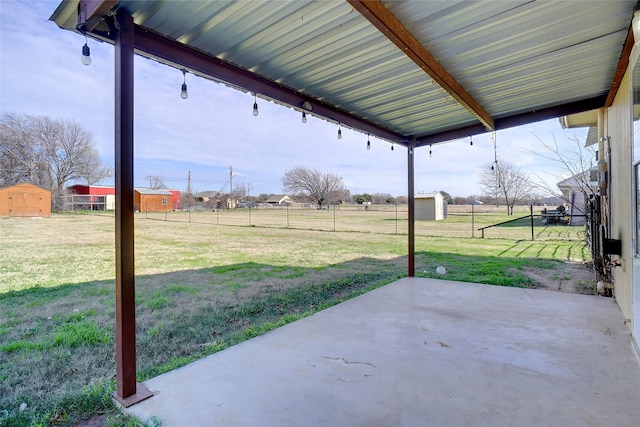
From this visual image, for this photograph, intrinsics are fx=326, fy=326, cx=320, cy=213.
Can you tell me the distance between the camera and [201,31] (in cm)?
214

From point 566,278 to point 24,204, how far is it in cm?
2428

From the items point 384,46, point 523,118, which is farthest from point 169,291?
point 523,118

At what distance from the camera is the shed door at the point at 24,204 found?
58.6 ft

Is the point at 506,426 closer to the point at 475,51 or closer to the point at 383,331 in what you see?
the point at 383,331

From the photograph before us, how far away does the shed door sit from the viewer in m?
17.9

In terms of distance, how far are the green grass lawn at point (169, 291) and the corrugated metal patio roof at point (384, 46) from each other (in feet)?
7.28

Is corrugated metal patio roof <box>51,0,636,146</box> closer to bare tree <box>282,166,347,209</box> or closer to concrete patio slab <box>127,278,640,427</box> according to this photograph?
concrete patio slab <box>127,278,640,427</box>

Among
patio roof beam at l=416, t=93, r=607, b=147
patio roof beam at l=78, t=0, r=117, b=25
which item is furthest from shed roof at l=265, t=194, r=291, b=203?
patio roof beam at l=78, t=0, r=117, b=25

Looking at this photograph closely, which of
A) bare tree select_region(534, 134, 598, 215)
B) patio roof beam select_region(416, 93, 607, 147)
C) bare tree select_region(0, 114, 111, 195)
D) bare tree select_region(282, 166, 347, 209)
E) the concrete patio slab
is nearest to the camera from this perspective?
the concrete patio slab

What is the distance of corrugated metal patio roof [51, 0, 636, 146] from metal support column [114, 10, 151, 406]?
170 millimetres

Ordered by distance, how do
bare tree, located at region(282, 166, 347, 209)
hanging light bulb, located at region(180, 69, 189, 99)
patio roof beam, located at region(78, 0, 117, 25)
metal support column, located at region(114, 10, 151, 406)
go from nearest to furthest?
patio roof beam, located at region(78, 0, 117, 25)
metal support column, located at region(114, 10, 151, 406)
hanging light bulb, located at region(180, 69, 189, 99)
bare tree, located at region(282, 166, 347, 209)

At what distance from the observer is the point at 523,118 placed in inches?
171

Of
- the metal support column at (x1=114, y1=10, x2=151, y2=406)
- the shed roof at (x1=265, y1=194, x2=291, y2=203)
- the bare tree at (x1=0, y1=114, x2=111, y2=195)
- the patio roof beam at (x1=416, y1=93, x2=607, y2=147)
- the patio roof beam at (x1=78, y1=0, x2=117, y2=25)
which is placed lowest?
the metal support column at (x1=114, y1=10, x2=151, y2=406)

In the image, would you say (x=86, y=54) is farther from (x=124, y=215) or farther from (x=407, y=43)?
(x=407, y=43)
